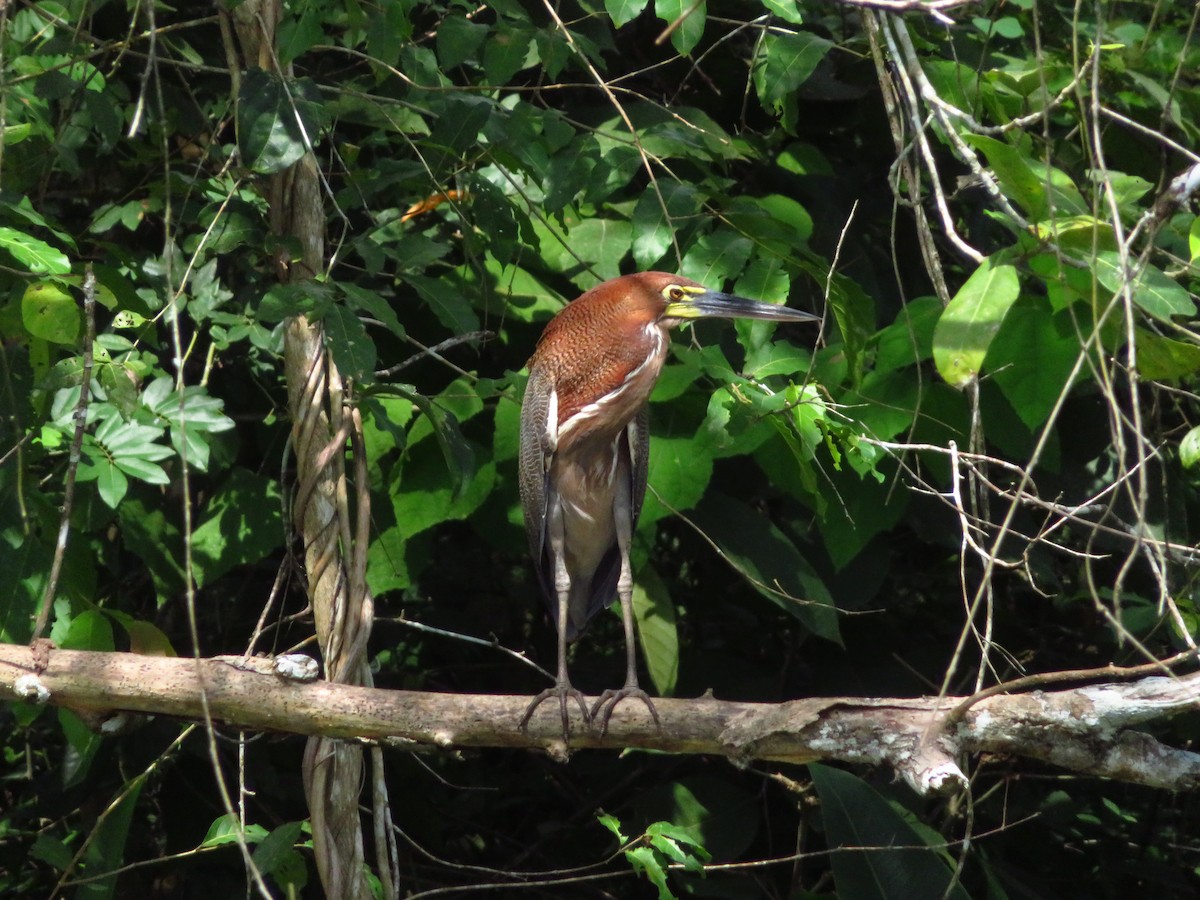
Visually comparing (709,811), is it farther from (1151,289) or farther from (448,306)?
(1151,289)

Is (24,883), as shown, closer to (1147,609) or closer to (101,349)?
(101,349)

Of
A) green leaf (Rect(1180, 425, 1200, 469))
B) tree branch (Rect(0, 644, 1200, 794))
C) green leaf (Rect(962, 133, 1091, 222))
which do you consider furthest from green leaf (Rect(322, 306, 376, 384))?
green leaf (Rect(1180, 425, 1200, 469))

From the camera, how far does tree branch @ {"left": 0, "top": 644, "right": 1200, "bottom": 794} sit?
1791 millimetres

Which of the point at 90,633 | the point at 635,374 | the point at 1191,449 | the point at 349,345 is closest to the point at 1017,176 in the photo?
the point at 1191,449

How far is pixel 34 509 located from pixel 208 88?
1.46 metres

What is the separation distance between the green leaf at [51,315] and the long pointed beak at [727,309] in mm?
1385

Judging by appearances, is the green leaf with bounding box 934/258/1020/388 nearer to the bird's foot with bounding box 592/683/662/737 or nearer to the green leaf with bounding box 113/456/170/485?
the bird's foot with bounding box 592/683/662/737

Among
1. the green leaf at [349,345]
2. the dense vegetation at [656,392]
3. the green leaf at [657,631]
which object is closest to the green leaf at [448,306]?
the dense vegetation at [656,392]

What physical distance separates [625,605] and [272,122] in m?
1.49

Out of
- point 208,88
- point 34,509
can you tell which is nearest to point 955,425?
point 34,509

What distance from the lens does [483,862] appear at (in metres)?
4.10

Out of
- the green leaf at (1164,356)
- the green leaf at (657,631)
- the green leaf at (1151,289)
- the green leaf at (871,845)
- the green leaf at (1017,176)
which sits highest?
the green leaf at (1017,176)

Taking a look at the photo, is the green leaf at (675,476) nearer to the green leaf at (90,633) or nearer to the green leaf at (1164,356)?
the green leaf at (1164,356)

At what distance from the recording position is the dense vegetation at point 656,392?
2268mm
